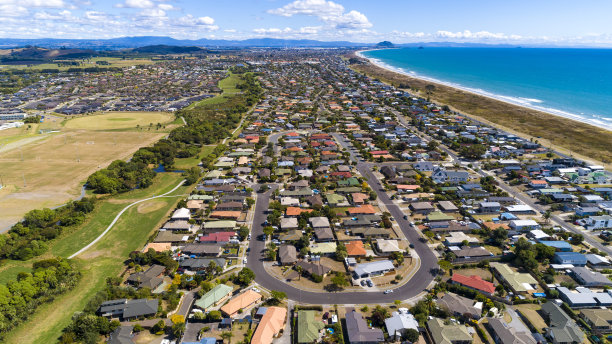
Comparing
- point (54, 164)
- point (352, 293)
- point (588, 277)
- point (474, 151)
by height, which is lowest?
point (352, 293)

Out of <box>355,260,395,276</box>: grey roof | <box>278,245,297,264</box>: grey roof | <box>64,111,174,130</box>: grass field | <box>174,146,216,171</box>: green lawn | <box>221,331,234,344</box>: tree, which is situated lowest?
<box>221,331,234,344</box>: tree

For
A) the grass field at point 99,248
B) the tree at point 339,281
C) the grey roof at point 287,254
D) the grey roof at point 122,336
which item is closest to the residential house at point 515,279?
the tree at point 339,281

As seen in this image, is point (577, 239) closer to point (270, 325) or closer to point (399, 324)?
point (399, 324)

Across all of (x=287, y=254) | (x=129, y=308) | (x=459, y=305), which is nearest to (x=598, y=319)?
(x=459, y=305)

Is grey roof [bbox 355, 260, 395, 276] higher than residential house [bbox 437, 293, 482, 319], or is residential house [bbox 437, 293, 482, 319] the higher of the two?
grey roof [bbox 355, 260, 395, 276]

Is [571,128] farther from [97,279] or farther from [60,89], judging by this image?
[60,89]

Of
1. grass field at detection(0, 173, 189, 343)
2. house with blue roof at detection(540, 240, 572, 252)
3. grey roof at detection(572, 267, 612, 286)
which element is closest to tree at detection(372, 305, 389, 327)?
grey roof at detection(572, 267, 612, 286)

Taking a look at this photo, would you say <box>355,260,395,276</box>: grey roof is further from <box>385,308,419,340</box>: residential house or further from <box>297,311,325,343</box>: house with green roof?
<box>297,311,325,343</box>: house with green roof

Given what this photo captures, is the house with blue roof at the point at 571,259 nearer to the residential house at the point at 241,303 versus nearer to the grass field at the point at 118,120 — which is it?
the residential house at the point at 241,303
